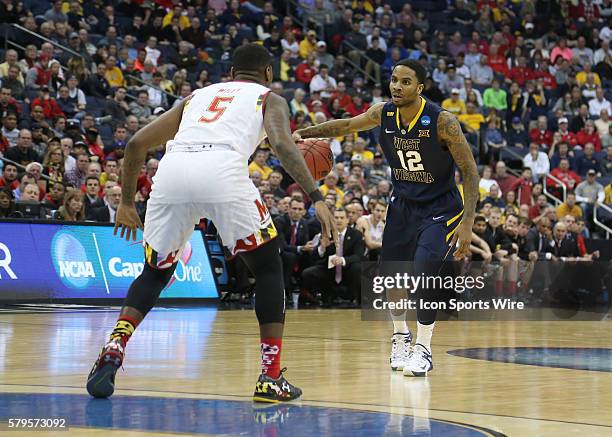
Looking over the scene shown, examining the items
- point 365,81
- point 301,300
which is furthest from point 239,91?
point 365,81

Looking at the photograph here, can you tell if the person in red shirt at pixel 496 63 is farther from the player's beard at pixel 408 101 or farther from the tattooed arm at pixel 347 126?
the player's beard at pixel 408 101

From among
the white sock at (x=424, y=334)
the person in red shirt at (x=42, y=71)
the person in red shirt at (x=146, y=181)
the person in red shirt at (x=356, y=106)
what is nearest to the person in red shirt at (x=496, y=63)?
the person in red shirt at (x=356, y=106)

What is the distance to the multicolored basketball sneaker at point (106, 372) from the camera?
570 cm

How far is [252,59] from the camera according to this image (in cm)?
628

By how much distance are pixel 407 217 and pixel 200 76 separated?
12713mm

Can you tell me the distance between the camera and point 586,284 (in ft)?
61.7

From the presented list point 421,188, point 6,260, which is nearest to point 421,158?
point 421,188

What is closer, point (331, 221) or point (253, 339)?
point (331, 221)

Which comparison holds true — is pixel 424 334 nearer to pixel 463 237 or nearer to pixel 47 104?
pixel 463 237

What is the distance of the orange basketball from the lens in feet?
25.5

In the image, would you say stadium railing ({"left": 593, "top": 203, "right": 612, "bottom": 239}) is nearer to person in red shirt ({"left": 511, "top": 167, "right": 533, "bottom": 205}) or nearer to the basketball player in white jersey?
person in red shirt ({"left": 511, "top": 167, "right": 533, "bottom": 205})

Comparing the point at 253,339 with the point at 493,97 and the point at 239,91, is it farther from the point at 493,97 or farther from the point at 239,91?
the point at 493,97

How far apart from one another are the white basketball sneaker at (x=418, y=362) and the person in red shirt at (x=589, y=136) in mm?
17841

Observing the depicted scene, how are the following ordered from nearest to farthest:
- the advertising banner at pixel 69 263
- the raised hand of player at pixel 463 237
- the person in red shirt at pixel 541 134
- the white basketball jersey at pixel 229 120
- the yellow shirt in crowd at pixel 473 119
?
the white basketball jersey at pixel 229 120, the raised hand of player at pixel 463 237, the advertising banner at pixel 69 263, the yellow shirt in crowd at pixel 473 119, the person in red shirt at pixel 541 134
